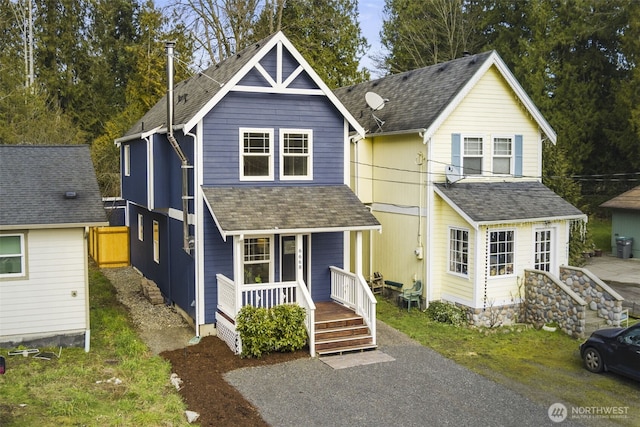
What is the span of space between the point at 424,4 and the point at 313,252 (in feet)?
111

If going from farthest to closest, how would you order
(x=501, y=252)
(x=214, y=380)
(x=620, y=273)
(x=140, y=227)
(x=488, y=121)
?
(x=620, y=273) < (x=140, y=227) < (x=488, y=121) < (x=501, y=252) < (x=214, y=380)

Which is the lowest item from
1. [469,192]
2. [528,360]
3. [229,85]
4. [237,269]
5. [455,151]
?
[528,360]

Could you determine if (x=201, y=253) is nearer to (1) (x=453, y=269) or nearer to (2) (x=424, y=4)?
(1) (x=453, y=269)

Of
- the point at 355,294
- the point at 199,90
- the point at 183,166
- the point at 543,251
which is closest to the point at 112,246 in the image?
the point at 199,90

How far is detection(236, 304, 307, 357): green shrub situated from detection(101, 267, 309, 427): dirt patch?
0.23 m

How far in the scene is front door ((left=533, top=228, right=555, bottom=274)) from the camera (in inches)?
726

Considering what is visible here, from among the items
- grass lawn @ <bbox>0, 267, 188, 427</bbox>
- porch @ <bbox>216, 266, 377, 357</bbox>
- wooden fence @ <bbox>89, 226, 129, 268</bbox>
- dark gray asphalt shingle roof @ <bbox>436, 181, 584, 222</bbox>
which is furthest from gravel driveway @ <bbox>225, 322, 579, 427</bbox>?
wooden fence @ <bbox>89, 226, 129, 268</bbox>

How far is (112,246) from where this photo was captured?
83.6 feet

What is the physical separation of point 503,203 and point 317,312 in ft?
22.1

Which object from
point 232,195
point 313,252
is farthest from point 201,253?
point 313,252

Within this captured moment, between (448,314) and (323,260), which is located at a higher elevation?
(323,260)

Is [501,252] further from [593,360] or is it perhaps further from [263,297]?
[263,297]

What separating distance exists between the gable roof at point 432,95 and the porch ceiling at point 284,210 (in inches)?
146

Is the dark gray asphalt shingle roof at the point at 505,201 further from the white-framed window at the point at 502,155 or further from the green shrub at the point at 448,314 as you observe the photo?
the green shrub at the point at 448,314
